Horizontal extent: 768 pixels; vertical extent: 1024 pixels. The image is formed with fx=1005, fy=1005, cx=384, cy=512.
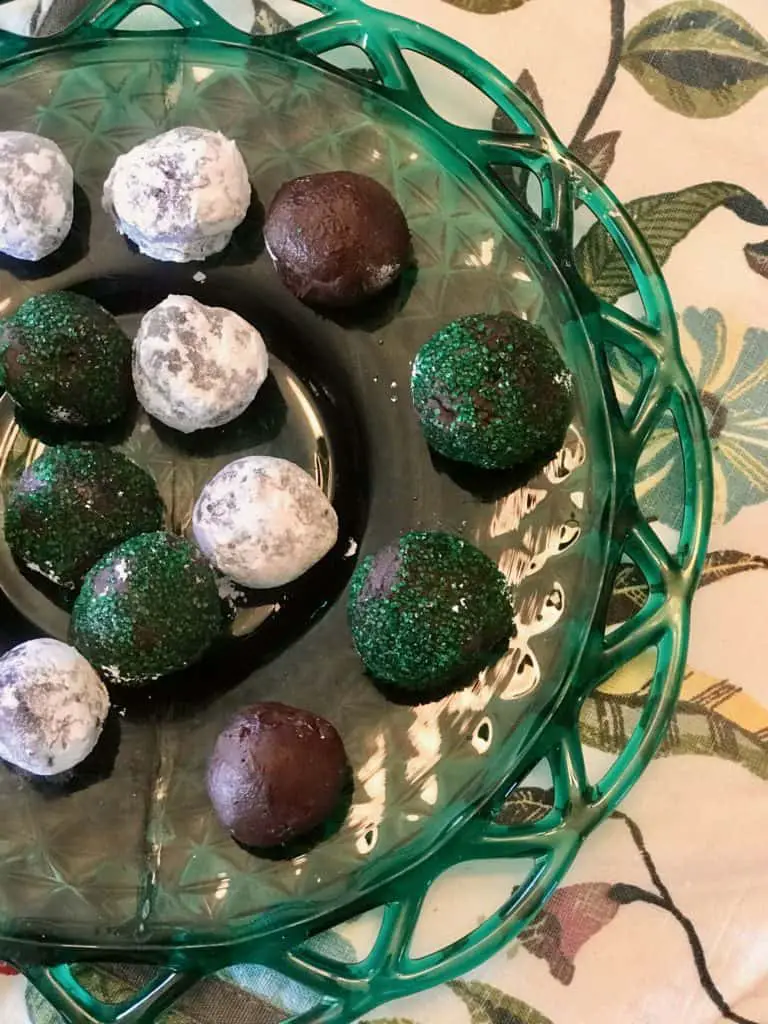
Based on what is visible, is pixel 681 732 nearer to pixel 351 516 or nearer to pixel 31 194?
pixel 351 516

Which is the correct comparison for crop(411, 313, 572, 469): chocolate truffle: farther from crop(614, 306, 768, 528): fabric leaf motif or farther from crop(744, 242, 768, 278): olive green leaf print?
crop(744, 242, 768, 278): olive green leaf print

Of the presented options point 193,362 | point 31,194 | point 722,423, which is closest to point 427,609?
point 193,362

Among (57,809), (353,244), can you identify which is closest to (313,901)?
(57,809)

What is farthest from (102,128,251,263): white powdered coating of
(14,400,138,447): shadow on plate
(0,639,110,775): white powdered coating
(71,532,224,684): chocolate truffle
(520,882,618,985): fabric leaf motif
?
(520,882,618,985): fabric leaf motif

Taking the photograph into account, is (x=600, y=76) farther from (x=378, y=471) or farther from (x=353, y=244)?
(x=378, y=471)

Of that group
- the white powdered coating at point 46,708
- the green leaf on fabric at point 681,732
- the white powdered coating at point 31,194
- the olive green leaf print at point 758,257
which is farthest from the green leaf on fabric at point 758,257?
the white powdered coating at point 46,708

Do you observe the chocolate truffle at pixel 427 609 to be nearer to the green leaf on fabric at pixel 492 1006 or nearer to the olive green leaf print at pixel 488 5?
the green leaf on fabric at pixel 492 1006
